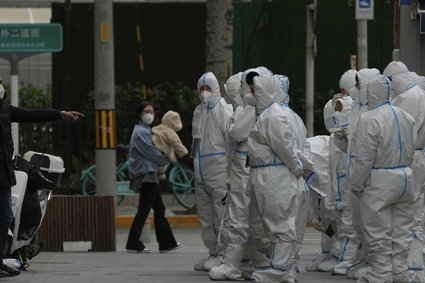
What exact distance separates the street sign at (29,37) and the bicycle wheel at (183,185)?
164 inches

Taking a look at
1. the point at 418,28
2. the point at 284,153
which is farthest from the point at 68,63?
the point at 284,153

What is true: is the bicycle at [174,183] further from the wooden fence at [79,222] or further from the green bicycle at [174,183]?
the wooden fence at [79,222]

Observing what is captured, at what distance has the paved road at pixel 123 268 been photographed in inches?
508

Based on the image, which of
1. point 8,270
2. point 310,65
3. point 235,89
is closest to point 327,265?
point 235,89

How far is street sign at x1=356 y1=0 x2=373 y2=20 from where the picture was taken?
71.5 ft

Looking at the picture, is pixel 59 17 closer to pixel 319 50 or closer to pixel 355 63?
pixel 319 50

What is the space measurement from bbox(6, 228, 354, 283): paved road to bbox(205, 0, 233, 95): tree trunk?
4.74m

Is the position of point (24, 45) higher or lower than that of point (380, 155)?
higher

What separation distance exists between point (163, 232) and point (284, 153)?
5112 mm

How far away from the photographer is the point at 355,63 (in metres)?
22.8

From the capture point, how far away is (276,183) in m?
12.1

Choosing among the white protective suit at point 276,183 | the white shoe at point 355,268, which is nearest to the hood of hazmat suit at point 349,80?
the white shoe at point 355,268

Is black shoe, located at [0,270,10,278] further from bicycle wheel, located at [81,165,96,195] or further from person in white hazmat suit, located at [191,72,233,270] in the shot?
bicycle wheel, located at [81,165,96,195]

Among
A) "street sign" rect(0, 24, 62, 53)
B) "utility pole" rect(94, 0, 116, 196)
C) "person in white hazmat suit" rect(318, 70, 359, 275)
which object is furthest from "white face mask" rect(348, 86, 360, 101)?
"street sign" rect(0, 24, 62, 53)
